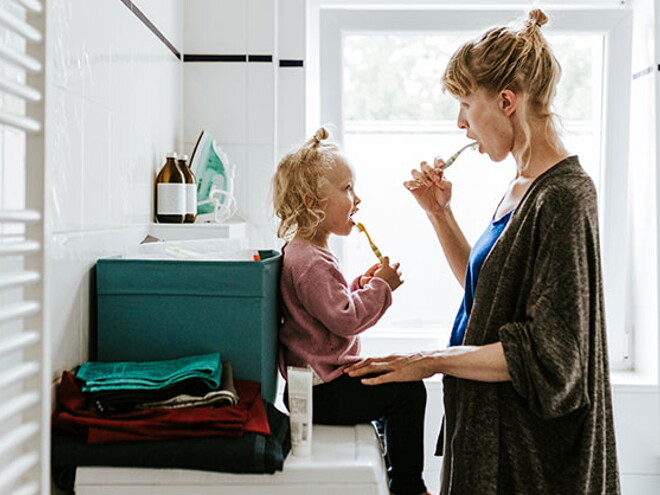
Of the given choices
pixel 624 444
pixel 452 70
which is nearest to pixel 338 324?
pixel 452 70

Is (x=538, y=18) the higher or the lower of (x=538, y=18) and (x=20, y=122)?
the higher

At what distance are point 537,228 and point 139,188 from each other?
959mm

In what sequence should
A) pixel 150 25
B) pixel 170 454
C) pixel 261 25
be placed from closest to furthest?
pixel 170 454 < pixel 150 25 < pixel 261 25

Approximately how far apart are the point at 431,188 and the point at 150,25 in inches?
32.0

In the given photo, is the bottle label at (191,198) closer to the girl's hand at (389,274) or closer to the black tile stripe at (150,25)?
the black tile stripe at (150,25)

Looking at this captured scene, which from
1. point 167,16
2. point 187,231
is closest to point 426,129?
point 167,16

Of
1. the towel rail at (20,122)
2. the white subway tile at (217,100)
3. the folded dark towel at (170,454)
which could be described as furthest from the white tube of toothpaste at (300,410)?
the white subway tile at (217,100)

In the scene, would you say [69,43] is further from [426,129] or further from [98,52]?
[426,129]

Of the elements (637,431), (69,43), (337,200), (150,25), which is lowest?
(637,431)

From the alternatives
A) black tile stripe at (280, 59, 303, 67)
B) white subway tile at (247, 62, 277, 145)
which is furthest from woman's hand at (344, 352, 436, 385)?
black tile stripe at (280, 59, 303, 67)

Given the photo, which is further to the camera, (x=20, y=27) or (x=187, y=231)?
(x=187, y=231)

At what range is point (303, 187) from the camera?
1822 mm

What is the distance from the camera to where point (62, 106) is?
1.43m

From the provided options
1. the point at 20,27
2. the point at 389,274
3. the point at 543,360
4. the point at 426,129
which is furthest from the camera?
the point at 426,129
